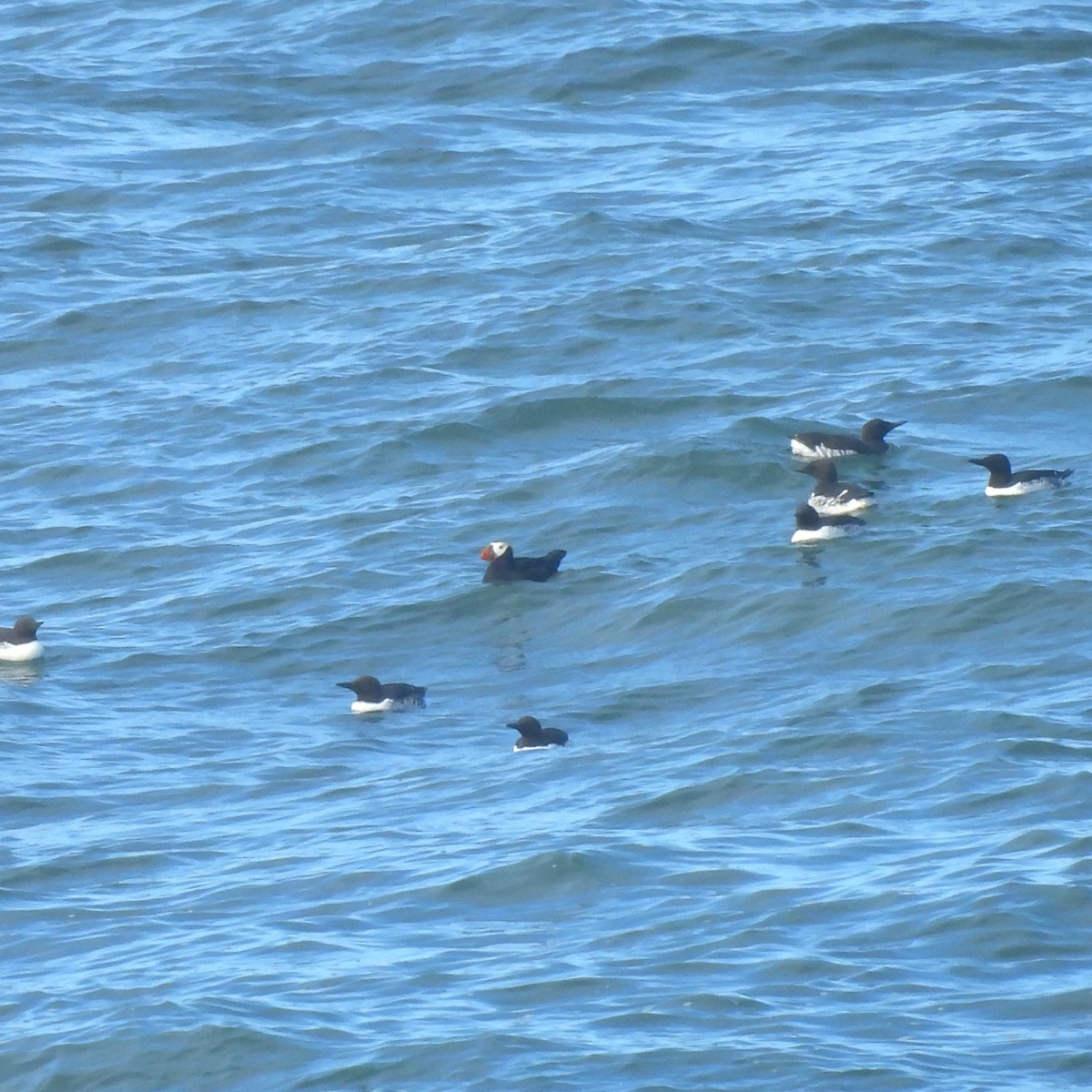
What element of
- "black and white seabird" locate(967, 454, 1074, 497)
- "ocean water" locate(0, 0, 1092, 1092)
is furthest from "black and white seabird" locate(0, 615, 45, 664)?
"black and white seabird" locate(967, 454, 1074, 497)

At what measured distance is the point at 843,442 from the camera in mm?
20891

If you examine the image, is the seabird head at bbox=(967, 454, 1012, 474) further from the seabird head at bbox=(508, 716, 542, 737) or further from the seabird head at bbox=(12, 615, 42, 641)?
the seabird head at bbox=(12, 615, 42, 641)

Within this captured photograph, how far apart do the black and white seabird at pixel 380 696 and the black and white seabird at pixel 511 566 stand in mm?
2273

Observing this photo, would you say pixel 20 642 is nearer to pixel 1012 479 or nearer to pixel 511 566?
pixel 511 566

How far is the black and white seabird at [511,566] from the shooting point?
1941 centimetres

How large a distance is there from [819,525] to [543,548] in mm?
2487

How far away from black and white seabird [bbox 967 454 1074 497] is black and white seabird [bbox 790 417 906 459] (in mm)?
1147

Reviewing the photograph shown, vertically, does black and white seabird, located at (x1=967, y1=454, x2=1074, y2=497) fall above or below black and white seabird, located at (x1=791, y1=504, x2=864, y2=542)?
above

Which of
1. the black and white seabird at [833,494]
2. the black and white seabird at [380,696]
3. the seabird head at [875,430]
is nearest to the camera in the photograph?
the black and white seabird at [380,696]

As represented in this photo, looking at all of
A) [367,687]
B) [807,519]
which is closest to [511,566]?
[807,519]

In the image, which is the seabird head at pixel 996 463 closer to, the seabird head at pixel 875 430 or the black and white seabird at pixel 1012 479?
the black and white seabird at pixel 1012 479

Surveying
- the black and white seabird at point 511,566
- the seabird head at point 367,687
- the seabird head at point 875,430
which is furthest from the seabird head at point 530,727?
the seabird head at point 875,430

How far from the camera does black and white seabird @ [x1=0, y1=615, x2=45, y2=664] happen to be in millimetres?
18672

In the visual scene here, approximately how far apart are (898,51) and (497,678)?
17558 millimetres
